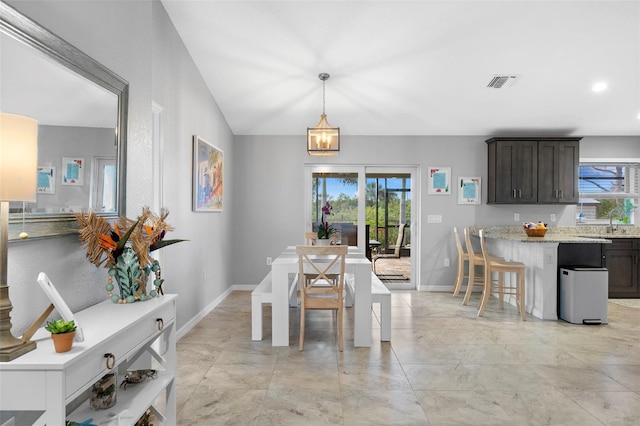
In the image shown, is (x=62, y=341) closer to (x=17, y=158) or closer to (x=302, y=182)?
(x=17, y=158)

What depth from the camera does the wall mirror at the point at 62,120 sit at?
54.6 inches

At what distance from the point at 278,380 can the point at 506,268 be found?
310cm

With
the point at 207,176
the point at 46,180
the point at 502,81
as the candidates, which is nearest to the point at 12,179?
the point at 46,180

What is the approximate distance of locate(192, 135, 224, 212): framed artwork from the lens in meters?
4.06

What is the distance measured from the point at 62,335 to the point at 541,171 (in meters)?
5.97

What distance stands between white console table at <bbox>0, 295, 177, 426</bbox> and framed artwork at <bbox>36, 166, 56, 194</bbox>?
544mm

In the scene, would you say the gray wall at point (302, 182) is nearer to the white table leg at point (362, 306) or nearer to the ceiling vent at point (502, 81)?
the ceiling vent at point (502, 81)

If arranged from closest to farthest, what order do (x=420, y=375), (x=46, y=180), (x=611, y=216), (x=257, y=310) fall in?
(x=46, y=180) → (x=420, y=375) → (x=257, y=310) → (x=611, y=216)

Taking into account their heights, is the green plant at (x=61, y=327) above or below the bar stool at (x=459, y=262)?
above

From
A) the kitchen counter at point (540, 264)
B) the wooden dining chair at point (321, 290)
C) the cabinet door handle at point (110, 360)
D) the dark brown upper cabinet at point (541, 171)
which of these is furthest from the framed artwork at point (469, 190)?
the cabinet door handle at point (110, 360)

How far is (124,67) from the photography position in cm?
219

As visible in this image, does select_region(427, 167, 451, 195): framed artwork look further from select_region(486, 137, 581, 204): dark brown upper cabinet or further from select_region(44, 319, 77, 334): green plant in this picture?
select_region(44, 319, 77, 334): green plant

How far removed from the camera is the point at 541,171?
5551mm

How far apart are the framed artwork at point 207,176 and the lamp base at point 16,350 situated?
2.84 m
